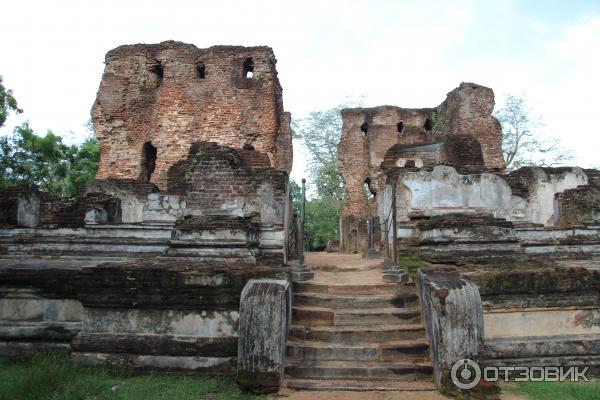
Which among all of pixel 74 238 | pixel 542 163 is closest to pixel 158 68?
pixel 74 238

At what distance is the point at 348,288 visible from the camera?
5820mm

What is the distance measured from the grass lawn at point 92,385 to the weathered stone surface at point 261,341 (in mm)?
154

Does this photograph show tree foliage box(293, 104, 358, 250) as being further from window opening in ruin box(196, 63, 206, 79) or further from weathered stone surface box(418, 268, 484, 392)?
weathered stone surface box(418, 268, 484, 392)

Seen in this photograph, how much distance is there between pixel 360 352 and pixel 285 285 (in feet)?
3.65

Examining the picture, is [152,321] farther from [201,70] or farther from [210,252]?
[201,70]

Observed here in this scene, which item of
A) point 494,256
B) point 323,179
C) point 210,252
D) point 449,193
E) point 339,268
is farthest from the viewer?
point 323,179

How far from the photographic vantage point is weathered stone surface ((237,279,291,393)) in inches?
156

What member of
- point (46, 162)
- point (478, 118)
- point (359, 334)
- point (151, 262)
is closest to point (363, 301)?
point (359, 334)

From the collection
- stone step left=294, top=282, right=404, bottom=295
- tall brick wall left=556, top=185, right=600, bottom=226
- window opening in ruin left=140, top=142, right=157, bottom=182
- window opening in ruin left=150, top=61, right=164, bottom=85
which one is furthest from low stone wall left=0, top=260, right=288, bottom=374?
window opening in ruin left=150, top=61, right=164, bottom=85

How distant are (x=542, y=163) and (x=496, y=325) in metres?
27.2

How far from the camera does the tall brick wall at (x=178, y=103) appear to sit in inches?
686

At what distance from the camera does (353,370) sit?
434 centimetres

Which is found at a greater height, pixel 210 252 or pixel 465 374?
pixel 210 252

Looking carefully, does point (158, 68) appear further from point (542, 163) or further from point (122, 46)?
point (542, 163)
